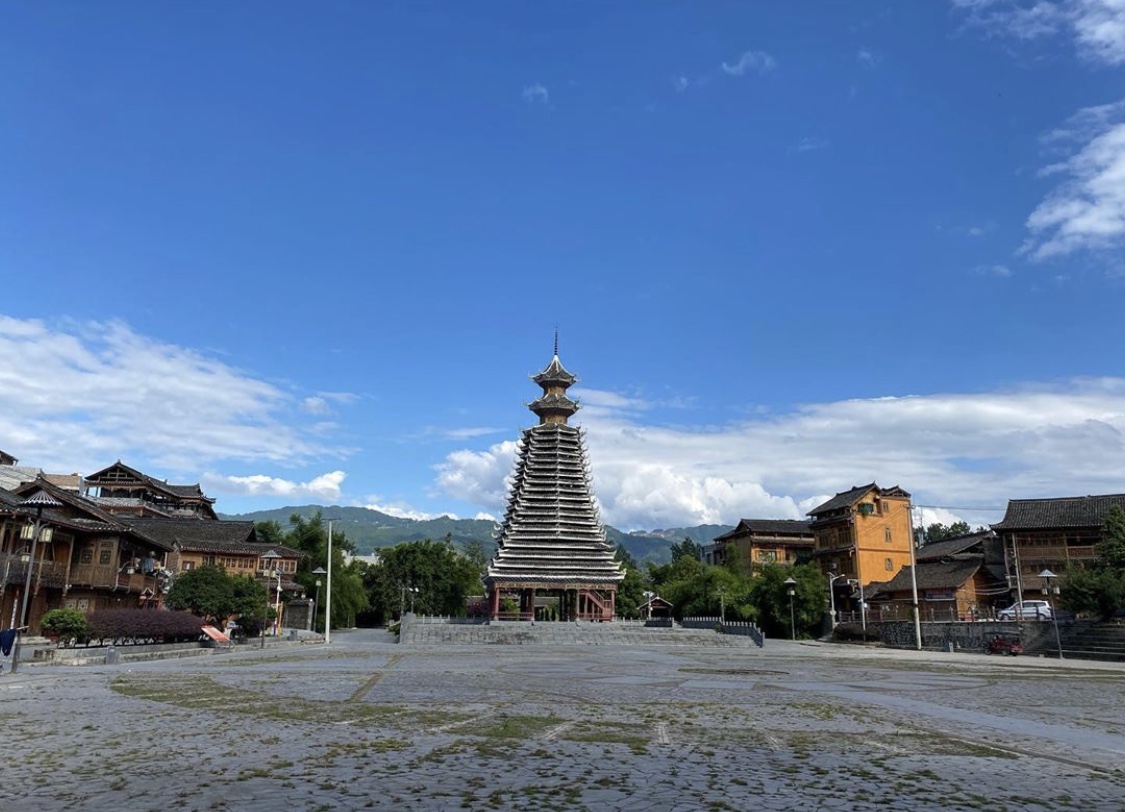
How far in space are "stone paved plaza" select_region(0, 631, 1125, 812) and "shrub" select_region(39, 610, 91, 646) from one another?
12819 millimetres

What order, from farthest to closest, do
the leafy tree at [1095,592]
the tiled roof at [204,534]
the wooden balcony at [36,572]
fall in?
1. the tiled roof at [204,534]
2. the leafy tree at [1095,592]
3. the wooden balcony at [36,572]

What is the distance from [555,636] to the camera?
57.7 meters

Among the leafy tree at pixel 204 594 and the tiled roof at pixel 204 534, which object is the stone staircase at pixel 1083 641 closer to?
the leafy tree at pixel 204 594

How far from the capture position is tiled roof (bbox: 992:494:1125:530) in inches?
2493

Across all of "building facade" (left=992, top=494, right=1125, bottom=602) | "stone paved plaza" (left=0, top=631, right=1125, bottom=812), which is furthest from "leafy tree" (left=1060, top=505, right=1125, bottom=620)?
"stone paved plaza" (left=0, top=631, right=1125, bottom=812)

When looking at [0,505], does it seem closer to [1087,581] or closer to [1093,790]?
[1093,790]

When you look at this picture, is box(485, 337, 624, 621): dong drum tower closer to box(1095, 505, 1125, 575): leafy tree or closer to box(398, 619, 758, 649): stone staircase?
box(398, 619, 758, 649): stone staircase

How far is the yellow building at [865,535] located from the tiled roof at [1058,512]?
1271 centimetres

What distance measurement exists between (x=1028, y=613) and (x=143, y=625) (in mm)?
53132

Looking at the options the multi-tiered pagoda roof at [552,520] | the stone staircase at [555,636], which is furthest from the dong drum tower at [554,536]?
the stone staircase at [555,636]

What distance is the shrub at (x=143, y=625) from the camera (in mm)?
34594

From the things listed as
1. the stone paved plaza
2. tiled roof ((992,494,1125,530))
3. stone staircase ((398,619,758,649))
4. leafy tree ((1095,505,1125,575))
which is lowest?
stone staircase ((398,619,758,649))

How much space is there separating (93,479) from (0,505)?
53461mm

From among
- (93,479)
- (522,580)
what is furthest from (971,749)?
(93,479)
